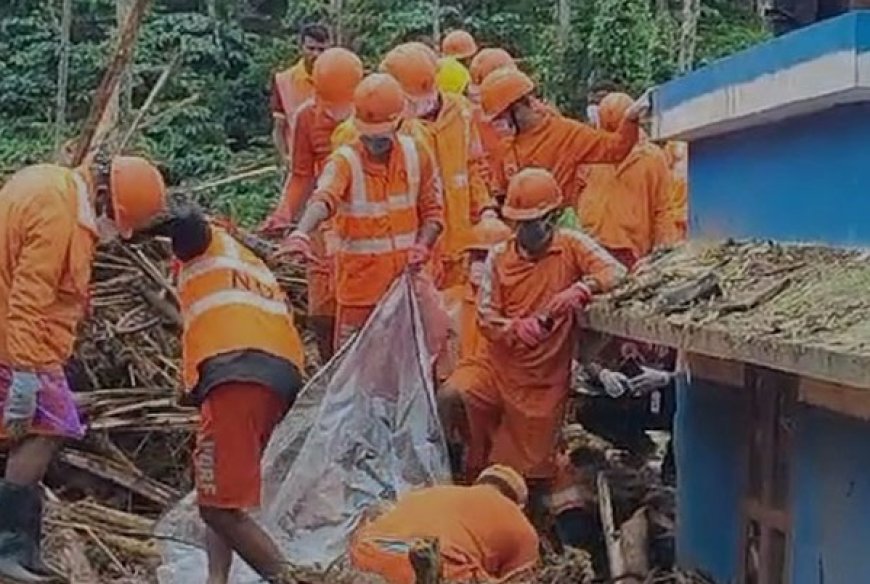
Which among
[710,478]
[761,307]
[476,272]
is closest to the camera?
[761,307]

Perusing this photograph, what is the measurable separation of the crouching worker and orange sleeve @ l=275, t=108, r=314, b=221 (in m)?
2.86

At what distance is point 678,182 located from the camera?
31.9ft

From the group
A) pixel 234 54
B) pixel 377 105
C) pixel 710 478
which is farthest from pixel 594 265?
pixel 234 54

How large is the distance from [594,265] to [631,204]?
1595 millimetres

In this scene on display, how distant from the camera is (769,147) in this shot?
6.30m

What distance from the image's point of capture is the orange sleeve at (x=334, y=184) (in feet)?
26.0

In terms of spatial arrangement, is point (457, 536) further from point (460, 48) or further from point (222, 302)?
point (460, 48)

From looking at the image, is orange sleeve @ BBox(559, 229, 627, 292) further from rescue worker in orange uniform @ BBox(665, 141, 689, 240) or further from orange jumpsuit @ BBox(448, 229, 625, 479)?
rescue worker in orange uniform @ BBox(665, 141, 689, 240)

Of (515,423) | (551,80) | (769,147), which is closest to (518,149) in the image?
(515,423)

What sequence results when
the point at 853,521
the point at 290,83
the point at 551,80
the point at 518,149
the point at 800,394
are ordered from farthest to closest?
the point at 551,80
the point at 290,83
the point at 518,149
the point at 800,394
the point at 853,521

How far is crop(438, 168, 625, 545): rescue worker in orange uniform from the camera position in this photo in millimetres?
7590

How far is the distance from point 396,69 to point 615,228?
1356 mm

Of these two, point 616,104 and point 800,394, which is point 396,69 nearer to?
point 616,104

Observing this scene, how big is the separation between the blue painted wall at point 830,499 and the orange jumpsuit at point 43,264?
2567mm
